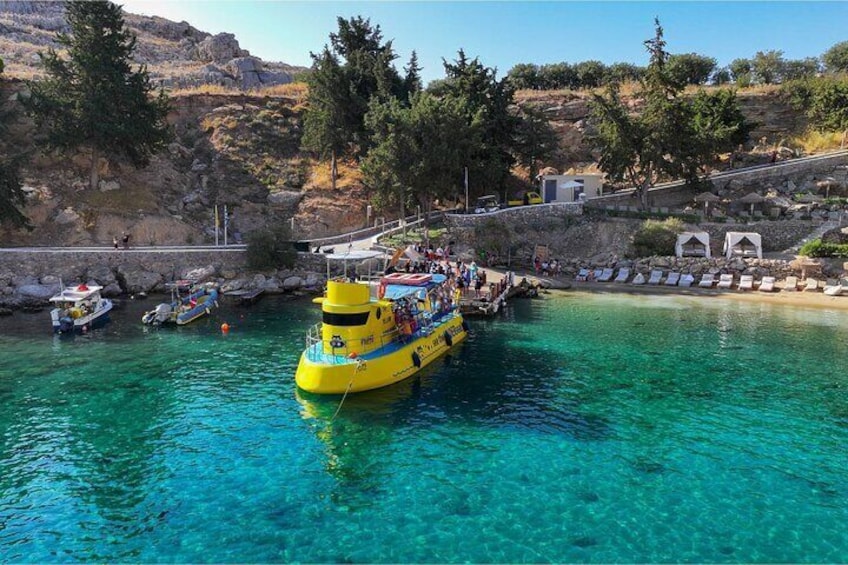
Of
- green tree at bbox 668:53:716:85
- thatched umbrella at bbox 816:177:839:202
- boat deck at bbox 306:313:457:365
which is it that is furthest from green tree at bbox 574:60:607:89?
boat deck at bbox 306:313:457:365

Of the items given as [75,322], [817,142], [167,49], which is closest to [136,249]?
[75,322]

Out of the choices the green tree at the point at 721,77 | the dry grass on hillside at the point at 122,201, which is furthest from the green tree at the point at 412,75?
the green tree at the point at 721,77

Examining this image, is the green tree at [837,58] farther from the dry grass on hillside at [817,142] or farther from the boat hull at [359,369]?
the boat hull at [359,369]

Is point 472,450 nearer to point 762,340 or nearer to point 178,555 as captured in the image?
point 178,555

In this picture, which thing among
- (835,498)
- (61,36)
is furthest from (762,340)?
(61,36)

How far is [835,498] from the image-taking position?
16141mm

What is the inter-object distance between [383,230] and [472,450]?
41109mm

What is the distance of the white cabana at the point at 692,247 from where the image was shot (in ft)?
166

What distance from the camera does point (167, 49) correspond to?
351 ft

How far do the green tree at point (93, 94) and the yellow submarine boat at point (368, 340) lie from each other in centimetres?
3893

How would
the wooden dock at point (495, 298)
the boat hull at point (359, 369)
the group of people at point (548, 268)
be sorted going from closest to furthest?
the boat hull at point (359, 369) < the wooden dock at point (495, 298) < the group of people at point (548, 268)

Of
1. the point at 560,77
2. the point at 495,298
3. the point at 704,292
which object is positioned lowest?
the point at 495,298

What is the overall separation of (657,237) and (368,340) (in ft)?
121

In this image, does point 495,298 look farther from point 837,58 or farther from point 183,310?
point 837,58
